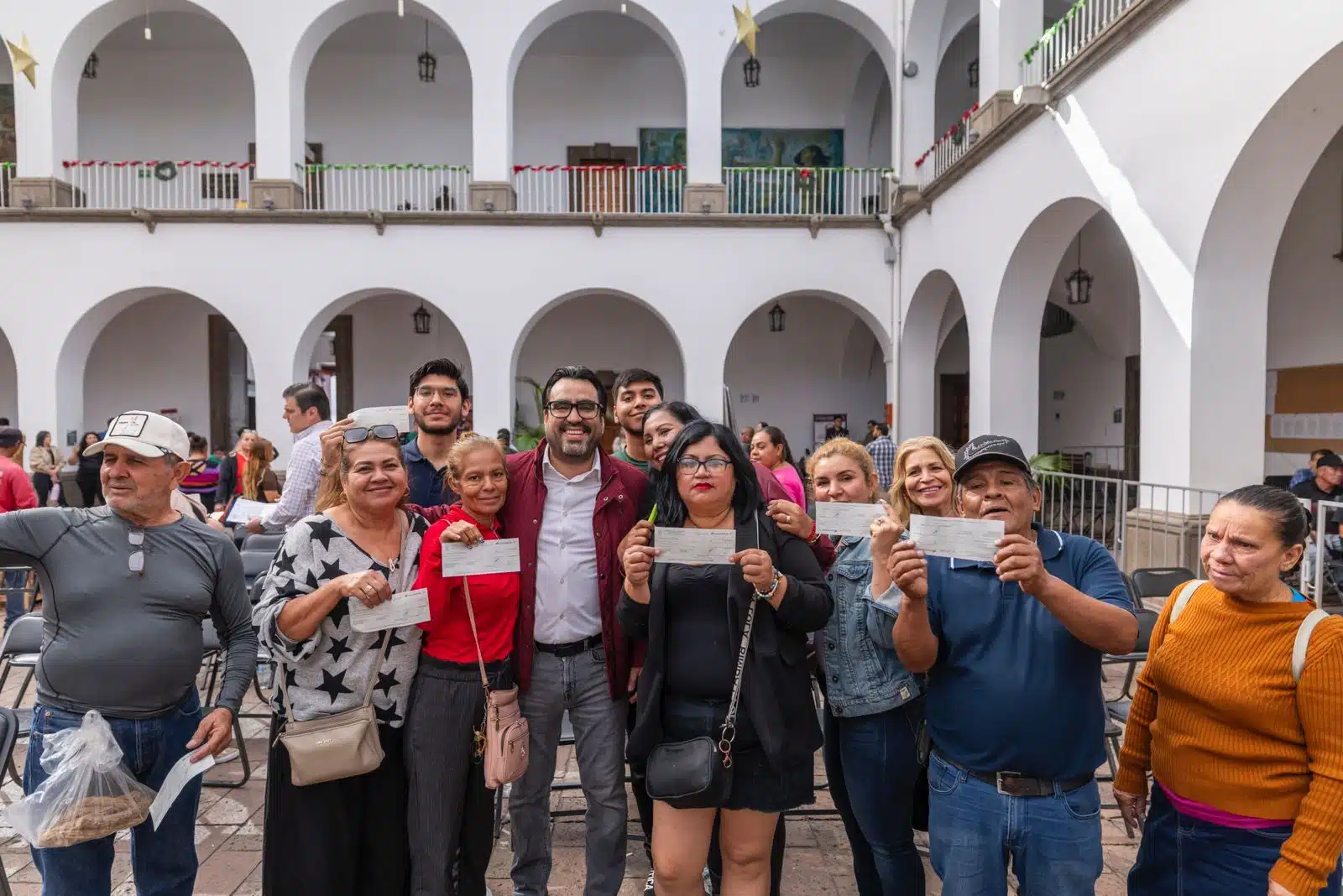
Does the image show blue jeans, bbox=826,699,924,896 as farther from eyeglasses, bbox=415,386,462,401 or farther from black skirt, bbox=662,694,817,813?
eyeglasses, bbox=415,386,462,401

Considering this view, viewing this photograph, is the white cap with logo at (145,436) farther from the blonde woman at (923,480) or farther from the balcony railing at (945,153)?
the balcony railing at (945,153)

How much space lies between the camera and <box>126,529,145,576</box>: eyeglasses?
2127 millimetres

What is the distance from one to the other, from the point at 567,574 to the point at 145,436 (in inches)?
50.1

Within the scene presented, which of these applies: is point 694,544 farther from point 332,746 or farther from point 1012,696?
point 332,746

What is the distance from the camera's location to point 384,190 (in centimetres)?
1318

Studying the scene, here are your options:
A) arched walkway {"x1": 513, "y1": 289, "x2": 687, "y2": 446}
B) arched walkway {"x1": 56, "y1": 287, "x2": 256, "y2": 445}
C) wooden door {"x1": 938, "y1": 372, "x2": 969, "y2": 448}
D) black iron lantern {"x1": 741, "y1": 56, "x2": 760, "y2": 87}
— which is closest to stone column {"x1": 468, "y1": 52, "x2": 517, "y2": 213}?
arched walkway {"x1": 513, "y1": 289, "x2": 687, "y2": 446}

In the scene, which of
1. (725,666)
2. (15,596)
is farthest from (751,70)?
(725,666)

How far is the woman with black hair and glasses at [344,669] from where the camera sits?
2.18 metres

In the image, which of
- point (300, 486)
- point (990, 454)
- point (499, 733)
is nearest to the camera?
point (990, 454)

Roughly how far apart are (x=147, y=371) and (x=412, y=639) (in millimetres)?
14979

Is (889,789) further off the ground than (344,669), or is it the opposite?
(344,669)

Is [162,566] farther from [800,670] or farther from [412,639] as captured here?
[800,670]

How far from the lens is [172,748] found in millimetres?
2236

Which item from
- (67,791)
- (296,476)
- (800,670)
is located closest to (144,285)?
(296,476)
